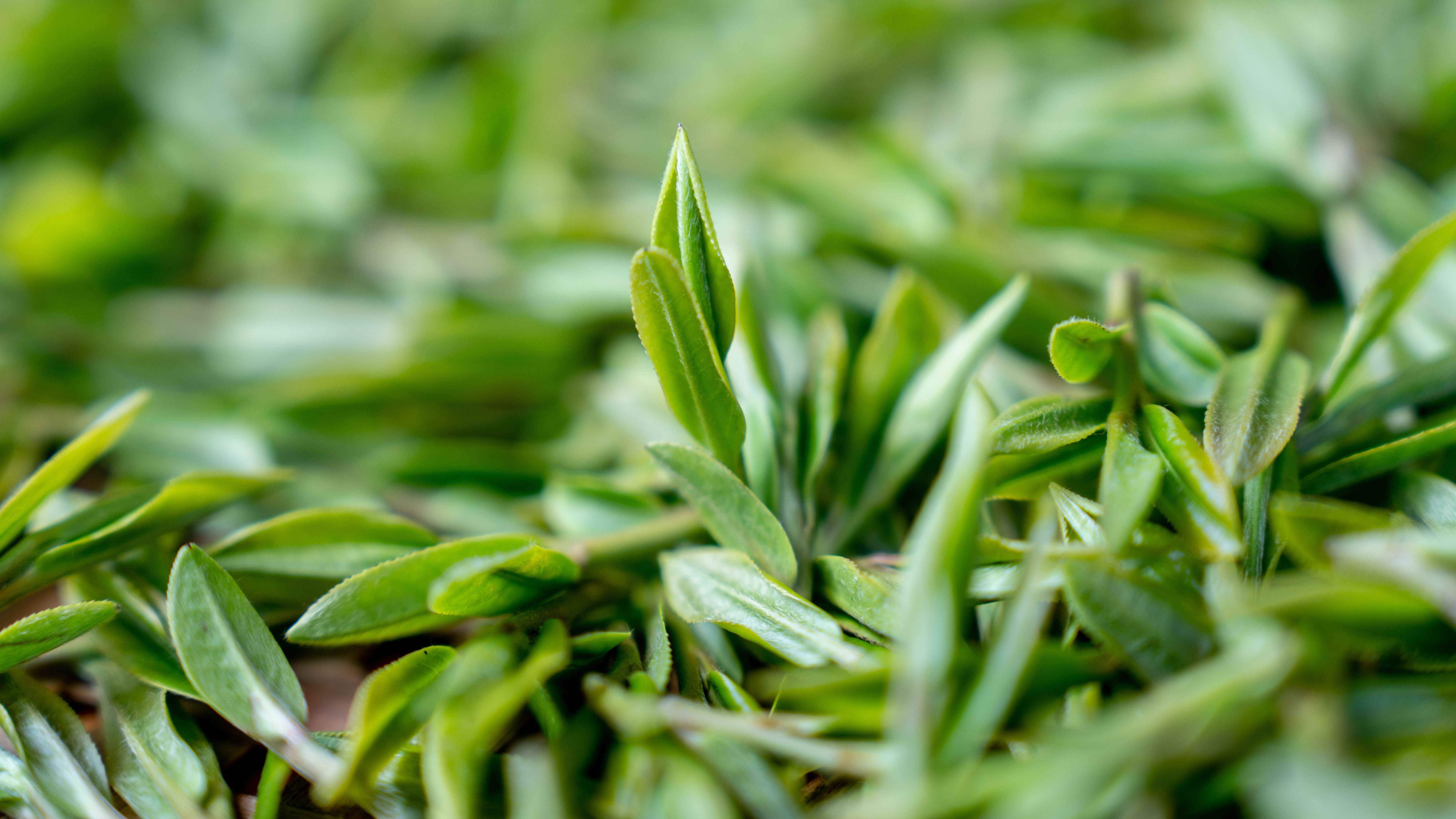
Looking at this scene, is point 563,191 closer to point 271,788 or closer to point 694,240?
point 694,240

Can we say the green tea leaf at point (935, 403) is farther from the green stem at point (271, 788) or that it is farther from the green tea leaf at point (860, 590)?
the green stem at point (271, 788)

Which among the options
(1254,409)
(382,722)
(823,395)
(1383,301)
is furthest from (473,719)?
(1383,301)

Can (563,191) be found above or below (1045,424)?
above

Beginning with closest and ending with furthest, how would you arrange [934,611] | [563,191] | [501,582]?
[934,611] < [501,582] < [563,191]

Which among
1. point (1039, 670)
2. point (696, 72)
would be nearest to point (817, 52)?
point (696, 72)

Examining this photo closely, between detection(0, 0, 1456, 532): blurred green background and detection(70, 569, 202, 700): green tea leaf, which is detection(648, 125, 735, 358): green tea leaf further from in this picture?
detection(70, 569, 202, 700): green tea leaf

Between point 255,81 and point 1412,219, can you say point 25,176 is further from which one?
point 1412,219

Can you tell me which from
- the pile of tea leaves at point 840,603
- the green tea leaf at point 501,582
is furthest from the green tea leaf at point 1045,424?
the green tea leaf at point 501,582
